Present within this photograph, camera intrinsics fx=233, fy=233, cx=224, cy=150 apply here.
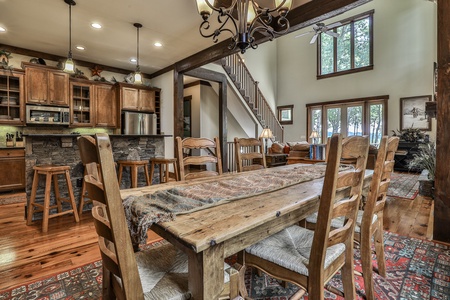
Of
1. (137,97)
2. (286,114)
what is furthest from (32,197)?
(286,114)

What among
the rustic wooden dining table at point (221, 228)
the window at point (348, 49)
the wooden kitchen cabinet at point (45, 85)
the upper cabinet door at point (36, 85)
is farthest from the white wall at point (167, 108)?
the window at point (348, 49)

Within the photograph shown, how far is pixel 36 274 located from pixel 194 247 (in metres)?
1.77

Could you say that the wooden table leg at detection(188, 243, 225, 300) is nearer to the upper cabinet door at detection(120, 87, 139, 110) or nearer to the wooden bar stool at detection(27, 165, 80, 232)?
the wooden bar stool at detection(27, 165, 80, 232)

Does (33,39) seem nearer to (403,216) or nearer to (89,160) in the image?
→ (89,160)

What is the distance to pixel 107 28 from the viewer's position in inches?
146

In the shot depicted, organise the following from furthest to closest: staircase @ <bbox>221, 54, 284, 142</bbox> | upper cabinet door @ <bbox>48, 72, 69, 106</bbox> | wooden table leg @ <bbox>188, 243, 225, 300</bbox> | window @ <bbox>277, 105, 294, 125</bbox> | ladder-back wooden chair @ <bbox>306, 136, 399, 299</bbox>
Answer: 1. window @ <bbox>277, 105, 294, 125</bbox>
2. staircase @ <bbox>221, 54, 284, 142</bbox>
3. upper cabinet door @ <bbox>48, 72, 69, 106</bbox>
4. ladder-back wooden chair @ <bbox>306, 136, 399, 299</bbox>
5. wooden table leg @ <bbox>188, 243, 225, 300</bbox>

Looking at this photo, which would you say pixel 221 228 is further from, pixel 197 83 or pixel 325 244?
pixel 197 83

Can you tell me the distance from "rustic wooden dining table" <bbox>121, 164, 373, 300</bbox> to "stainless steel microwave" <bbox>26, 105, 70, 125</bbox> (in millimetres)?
4625

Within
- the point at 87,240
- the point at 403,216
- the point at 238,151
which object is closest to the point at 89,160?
the point at 238,151

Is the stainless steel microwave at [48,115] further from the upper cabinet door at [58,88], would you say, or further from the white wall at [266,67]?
the white wall at [266,67]

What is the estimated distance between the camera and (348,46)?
8477mm

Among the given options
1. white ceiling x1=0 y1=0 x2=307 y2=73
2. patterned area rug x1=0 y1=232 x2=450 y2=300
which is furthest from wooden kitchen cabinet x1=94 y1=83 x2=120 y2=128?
patterned area rug x1=0 y1=232 x2=450 y2=300

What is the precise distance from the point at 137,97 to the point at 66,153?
2899 millimetres

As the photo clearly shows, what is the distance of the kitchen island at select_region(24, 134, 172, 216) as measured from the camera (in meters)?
2.87
